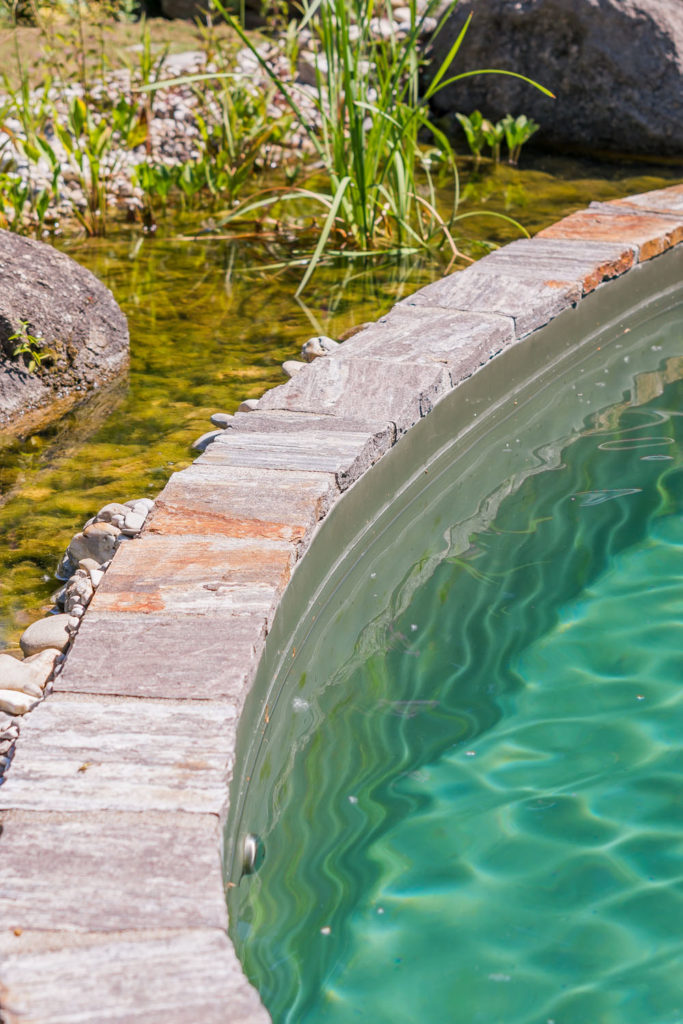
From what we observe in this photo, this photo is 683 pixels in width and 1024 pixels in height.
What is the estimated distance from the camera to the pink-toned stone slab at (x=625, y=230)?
3980 mm

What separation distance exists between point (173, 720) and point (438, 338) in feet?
5.96

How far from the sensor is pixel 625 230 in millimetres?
4094

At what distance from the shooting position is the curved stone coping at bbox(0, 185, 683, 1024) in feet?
4.01

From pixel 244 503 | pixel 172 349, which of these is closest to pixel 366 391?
pixel 244 503

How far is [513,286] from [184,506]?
170 cm

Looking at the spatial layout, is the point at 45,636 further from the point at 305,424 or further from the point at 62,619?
the point at 305,424

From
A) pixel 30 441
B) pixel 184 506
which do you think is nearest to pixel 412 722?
pixel 184 506

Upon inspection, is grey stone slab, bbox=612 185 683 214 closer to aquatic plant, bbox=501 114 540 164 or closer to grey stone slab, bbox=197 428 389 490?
aquatic plant, bbox=501 114 540 164

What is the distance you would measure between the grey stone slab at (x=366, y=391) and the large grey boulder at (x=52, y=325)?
3.08 feet

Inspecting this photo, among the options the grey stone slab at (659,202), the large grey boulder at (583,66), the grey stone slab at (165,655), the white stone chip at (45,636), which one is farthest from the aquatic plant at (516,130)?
the grey stone slab at (165,655)

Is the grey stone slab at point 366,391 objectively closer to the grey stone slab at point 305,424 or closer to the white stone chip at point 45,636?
the grey stone slab at point 305,424

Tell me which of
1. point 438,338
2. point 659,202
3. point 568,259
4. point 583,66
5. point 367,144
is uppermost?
point 583,66

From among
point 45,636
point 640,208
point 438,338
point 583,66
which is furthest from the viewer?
point 583,66

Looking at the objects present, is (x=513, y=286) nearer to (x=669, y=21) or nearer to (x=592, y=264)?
(x=592, y=264)
